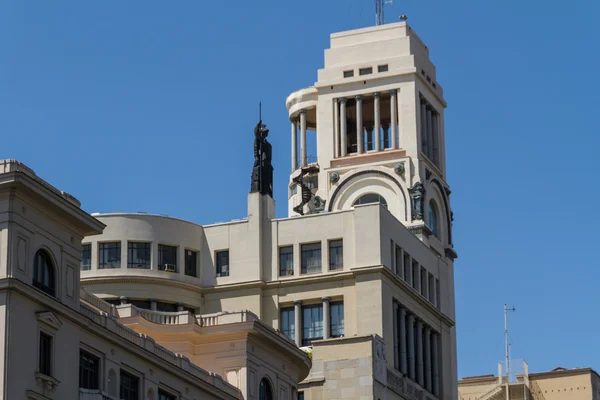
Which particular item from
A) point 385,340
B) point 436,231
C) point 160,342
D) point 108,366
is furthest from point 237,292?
point 108,366

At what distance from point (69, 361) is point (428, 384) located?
70337 millimetres

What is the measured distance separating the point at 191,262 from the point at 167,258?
2.46 metres

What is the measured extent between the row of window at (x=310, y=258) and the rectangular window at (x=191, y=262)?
6953 mm

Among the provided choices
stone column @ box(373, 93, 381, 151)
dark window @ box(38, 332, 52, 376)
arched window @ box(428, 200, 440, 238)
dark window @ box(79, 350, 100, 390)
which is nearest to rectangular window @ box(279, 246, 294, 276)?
stone column @ box(373, 93, 381, 151)

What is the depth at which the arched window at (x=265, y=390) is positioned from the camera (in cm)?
10672

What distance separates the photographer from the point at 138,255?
14675 cm

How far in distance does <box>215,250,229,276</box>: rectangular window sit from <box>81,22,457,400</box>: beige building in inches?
4.5

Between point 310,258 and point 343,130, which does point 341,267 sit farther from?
point 343,130

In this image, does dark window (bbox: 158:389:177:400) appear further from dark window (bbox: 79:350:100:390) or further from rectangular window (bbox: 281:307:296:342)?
rectangular window (bbox: 281:307:296:342)

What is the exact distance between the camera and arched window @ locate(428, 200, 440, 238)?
16712 cm

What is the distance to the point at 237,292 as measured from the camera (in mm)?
149000

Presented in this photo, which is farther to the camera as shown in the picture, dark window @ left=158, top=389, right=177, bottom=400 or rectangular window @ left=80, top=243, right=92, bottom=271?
rectangular window @ left=80, top=243, right=92, bottom=271

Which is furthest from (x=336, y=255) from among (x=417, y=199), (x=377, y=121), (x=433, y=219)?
(x=433, y=219)

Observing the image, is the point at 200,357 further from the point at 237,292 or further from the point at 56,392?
the point at 237,292
